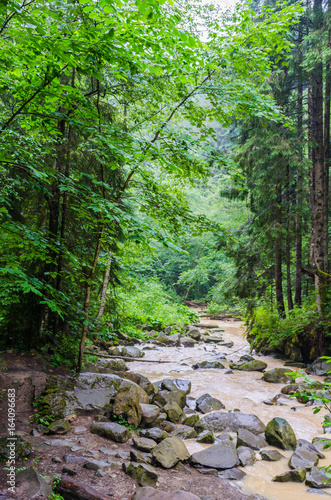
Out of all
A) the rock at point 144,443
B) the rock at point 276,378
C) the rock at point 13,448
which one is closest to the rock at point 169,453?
the rock at point 144,443

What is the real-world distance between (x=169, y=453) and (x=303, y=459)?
1.92 metres

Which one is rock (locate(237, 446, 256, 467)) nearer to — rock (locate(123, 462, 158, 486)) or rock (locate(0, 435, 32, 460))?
rock (locate(123, 462, 158, 486))

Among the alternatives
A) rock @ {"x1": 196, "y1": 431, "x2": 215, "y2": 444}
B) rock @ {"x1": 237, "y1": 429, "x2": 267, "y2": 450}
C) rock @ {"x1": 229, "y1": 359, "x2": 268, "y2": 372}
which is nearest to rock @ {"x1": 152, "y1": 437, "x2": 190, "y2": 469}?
rock @ {"x1": 196, "y1": 431, "x2": 215, "y2": 444}

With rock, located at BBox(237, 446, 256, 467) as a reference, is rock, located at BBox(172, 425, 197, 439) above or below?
below

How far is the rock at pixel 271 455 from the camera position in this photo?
14.7ft

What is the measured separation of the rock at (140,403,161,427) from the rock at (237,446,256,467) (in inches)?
55.8

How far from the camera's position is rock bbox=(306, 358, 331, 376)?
8675 mm

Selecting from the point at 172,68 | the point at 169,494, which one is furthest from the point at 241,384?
the point at 172,68

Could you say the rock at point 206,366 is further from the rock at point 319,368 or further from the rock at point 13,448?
the rock at point 13,448

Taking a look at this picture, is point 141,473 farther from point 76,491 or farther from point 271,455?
point 271,455

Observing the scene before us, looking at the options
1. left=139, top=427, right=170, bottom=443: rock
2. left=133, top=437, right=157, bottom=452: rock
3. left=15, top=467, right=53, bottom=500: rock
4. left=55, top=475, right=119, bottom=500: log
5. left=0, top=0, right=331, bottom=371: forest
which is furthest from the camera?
left=139, top=427, right=170, bottom=443: rock

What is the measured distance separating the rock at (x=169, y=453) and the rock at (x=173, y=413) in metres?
1.30

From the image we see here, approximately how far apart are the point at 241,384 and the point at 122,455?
17.3 ft

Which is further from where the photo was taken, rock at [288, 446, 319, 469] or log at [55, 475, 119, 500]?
rock at [288, 446, 319, 469]
